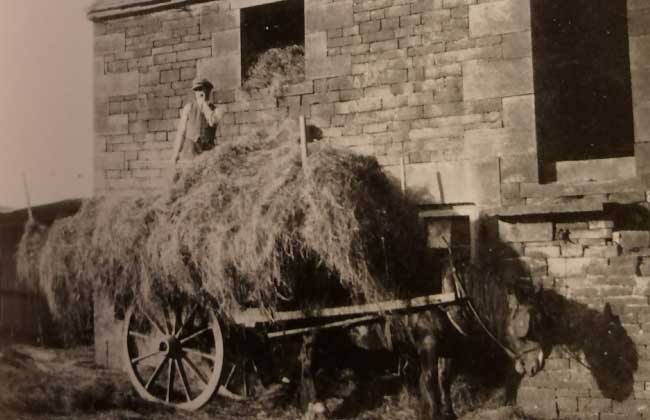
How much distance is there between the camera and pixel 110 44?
907 centimetres

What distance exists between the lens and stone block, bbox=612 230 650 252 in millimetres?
6004

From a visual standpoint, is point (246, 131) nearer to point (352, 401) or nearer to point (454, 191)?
point (454, 191)

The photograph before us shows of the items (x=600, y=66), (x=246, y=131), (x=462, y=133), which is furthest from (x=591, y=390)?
(x=246, y=131)

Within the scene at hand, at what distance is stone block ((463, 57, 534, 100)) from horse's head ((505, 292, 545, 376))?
216 cm

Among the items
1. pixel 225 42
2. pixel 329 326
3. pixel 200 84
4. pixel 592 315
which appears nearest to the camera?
pixel 329 326

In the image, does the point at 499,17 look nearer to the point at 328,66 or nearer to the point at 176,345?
the point at 328,66

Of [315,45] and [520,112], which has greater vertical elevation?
[315,45]

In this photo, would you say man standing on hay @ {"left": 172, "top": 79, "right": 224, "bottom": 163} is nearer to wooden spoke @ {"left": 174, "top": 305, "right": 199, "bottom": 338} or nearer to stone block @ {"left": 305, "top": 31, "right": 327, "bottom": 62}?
stone block @ {"left": 305, "top": 31, "right": 327, "bottom": 62}

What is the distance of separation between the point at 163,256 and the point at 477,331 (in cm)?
285

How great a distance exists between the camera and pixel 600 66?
707cm

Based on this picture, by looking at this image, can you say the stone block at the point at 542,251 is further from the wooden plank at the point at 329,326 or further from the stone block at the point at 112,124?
the stone block at the point at 112,124

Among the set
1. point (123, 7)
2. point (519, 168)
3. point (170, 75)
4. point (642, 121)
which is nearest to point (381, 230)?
point (519, 168)

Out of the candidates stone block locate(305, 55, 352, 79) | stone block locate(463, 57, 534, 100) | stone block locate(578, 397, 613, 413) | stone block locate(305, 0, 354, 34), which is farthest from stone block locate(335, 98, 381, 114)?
stone block locate(578, 397, 613, 413)

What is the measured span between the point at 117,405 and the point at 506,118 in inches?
190
